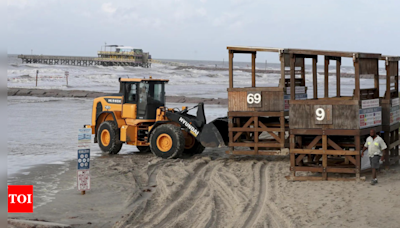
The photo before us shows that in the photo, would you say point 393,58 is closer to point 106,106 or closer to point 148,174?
point 148,174

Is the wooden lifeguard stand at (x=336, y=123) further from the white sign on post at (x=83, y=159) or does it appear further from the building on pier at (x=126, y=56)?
the building on pier at (x=126, y=56)

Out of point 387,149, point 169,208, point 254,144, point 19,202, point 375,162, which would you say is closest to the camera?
point 19,202

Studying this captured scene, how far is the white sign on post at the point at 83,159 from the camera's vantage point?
9562 mm

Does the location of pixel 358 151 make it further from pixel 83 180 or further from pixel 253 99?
pixel 83 180

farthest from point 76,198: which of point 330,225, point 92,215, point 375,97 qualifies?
point 375,97

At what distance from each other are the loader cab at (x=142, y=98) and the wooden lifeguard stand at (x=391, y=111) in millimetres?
6405

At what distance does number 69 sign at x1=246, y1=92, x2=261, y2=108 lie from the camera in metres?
12.8

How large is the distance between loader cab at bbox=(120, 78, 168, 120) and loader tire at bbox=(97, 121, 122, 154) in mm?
A: 576

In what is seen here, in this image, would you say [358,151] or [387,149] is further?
[387,149]

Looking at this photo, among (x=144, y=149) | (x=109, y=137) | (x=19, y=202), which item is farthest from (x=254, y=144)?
(x=19, y=202)

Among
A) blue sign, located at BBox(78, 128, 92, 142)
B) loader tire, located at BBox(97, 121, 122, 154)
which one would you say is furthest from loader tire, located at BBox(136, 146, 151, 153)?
blue sign, located at BBox(78, 128, 92, 142)

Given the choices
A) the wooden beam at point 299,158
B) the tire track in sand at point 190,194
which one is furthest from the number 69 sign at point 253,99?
the wooden beam at point 299,158

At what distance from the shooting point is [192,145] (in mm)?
14750

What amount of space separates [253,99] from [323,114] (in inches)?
104
